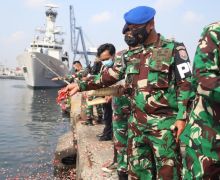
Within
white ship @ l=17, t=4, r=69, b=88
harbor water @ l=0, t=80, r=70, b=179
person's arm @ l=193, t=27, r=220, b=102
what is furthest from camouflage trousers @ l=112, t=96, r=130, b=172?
white ship @ l=17, t=4, r=69, b=88

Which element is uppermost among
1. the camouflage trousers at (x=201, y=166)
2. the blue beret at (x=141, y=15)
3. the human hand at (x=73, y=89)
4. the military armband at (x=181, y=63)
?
the blue beret at (x=141, y=15)

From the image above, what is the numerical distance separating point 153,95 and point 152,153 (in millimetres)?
504

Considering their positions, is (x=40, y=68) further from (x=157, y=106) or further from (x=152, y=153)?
(x=157, y=106)

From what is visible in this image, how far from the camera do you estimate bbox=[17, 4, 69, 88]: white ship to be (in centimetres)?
4772

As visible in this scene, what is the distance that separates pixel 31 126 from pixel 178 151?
46.0 ft

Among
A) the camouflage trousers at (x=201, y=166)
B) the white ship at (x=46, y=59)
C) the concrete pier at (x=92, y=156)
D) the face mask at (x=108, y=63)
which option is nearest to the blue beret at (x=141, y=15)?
the camouflage trousers at (x=201, y=166)

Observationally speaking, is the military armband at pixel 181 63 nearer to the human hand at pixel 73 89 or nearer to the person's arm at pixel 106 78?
the person's arm at pixel 106 78

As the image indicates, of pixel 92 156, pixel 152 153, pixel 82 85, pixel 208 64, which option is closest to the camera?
pixel 208 64

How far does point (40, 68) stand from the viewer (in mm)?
48812

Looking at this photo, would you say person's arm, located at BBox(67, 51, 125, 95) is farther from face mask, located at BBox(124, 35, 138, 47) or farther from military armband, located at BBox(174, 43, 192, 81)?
military armband, located at BBox(174, 43, 192, 81)

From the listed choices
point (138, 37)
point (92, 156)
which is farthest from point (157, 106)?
point (92, 156)

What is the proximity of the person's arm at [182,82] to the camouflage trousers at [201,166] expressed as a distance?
21.4 inches

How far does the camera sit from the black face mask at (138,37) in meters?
3.48

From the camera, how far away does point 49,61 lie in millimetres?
47688
